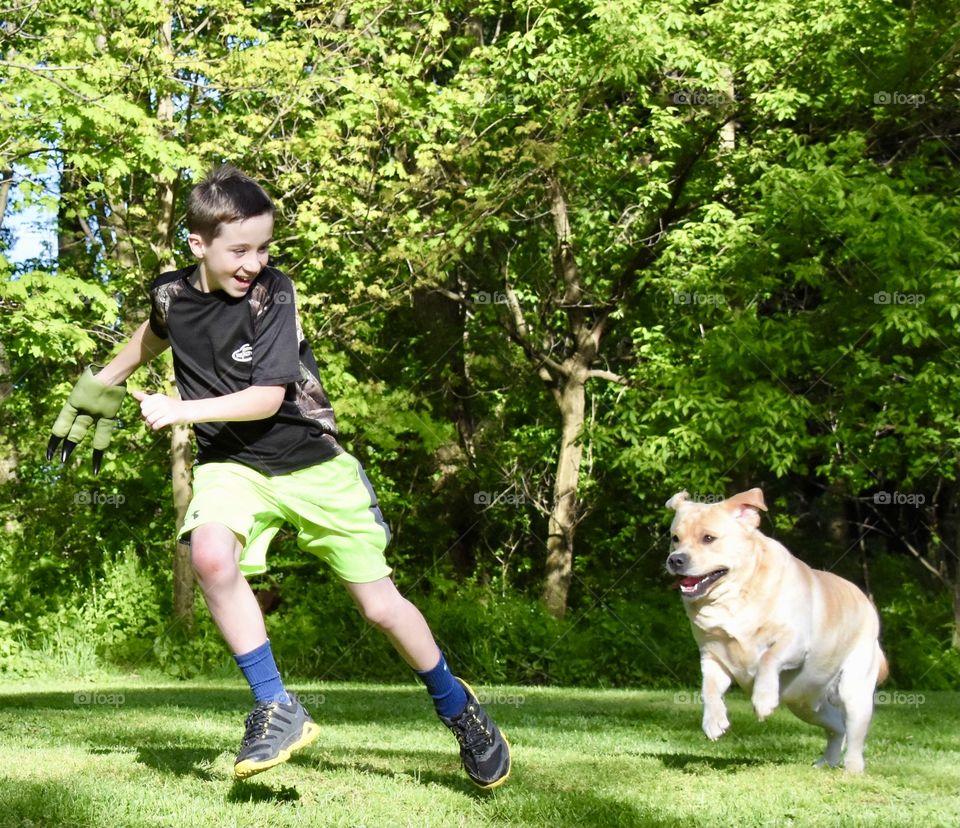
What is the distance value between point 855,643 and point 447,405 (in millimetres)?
13969

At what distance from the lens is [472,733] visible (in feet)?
15.3

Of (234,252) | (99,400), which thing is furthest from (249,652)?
(234,252)

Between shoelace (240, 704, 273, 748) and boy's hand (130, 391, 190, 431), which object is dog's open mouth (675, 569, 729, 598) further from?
boy's hand (130, 391, 190, 431)

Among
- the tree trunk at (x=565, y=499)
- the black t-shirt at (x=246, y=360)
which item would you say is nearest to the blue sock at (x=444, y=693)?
the black t-shirt at (x=246, y=360)

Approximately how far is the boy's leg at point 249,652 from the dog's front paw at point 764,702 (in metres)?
1.93

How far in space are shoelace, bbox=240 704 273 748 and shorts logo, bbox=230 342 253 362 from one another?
1207mm

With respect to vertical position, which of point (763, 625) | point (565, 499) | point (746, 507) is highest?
point (746, 507)

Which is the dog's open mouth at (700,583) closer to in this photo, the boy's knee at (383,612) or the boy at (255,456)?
the boy at (255,456)

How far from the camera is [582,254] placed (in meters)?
18.3

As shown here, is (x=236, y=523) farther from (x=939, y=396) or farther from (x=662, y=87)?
(x=662, y=87)

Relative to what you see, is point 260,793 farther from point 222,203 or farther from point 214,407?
point 222,203

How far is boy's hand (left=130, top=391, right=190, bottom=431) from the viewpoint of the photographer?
3957 millimetres

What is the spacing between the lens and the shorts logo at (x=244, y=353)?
4422 millimetres

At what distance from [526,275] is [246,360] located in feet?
47.0
